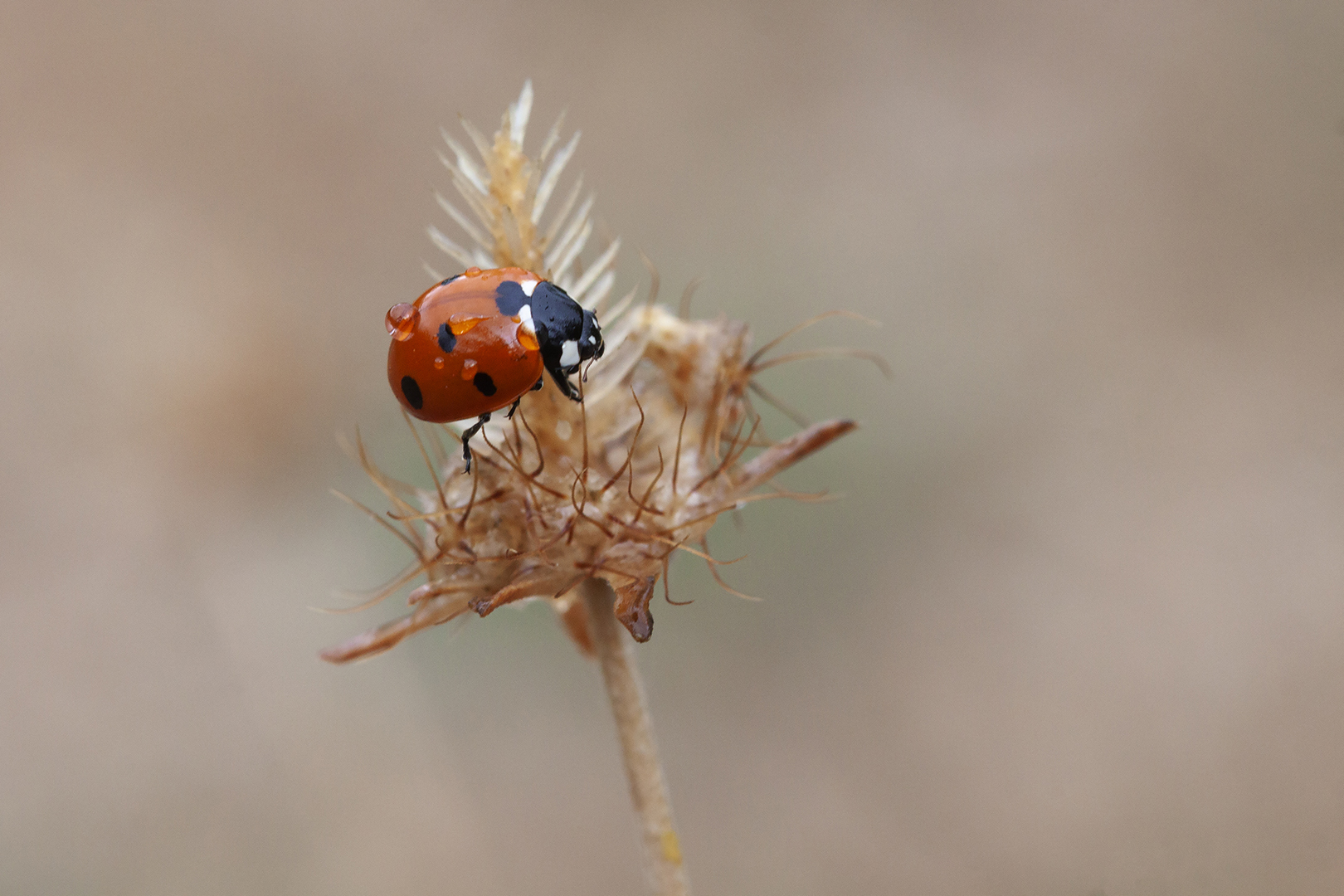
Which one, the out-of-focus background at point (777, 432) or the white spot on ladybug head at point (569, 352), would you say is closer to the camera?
the white spot on ladybug head at point (569, 352)

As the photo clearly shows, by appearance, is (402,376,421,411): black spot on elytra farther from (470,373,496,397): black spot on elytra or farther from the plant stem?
the plant stem

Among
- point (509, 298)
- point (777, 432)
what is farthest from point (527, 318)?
point (777, 432)

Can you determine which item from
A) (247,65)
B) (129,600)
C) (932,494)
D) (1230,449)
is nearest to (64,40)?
(247,65)

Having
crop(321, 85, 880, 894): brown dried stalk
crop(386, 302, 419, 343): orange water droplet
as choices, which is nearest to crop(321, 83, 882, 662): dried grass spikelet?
crop(321, 85, 880, 894): brown dried stalk

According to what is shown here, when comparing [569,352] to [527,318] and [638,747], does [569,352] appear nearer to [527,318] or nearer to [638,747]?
[527,318]

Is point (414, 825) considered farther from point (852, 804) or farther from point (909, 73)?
point (909, 73)

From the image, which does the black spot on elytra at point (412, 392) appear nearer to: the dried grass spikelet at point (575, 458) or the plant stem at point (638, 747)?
the dried grass spikelet at point (575, 458)

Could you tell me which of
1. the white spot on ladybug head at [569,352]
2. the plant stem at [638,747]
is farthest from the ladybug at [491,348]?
the plant stem at [638,747]
